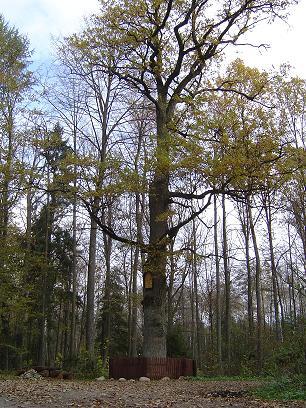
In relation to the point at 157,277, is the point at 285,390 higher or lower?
lower

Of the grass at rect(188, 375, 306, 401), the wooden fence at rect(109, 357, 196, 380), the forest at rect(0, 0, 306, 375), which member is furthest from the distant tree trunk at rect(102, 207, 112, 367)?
the grass at rect(188, 375, 306, 401)

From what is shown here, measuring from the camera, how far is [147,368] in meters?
12.4

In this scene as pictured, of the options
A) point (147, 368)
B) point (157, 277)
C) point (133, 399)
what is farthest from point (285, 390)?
point (157, 277)

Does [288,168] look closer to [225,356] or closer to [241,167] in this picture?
[241,167]

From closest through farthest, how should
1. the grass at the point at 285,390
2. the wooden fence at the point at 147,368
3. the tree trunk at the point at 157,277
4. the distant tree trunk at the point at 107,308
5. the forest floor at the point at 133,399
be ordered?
the forest floor at the point at 133,399
the grass at the point at 285,390
the wooden fence at the point at 147,368
the tree trunk at the point at 157,277
the distant tree trunk at the point at 107,308

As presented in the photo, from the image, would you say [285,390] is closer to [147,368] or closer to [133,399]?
[133,399]

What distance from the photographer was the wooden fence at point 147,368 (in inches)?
492

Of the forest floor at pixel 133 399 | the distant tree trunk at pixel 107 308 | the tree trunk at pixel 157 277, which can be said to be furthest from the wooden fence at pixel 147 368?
the distant tree trunk at pixel 107 308

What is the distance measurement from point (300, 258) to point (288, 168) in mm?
16348

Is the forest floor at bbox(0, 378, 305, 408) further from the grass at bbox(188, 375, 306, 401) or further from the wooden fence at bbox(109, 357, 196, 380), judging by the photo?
the wooden fence at bbox(109, 357, 196, 380)

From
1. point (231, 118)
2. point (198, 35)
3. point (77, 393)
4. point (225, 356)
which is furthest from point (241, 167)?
point (225, 356)

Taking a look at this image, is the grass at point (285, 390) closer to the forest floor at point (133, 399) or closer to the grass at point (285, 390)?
the grass at point (285, 390)

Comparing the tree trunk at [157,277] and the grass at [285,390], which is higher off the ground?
the tree trunk at [157,277]

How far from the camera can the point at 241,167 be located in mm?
12000
